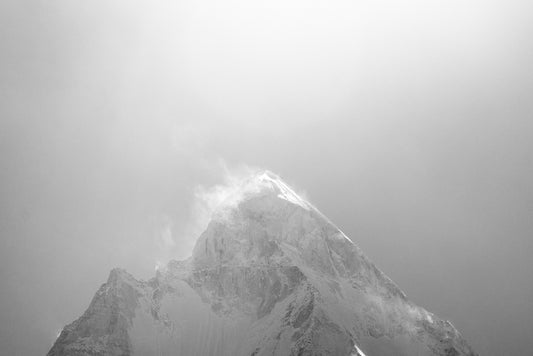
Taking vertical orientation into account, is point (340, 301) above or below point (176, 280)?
above

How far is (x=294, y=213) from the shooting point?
195 metres

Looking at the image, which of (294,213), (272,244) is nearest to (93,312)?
(272,244)

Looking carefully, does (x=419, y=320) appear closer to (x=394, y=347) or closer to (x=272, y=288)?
(x=394, y=347)

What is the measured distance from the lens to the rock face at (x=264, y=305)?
506 ft

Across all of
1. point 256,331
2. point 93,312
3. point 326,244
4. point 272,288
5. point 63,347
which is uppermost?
point 326,244

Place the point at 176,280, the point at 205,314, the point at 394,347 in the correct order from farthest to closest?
the point at 176,280 < the point at 205,314 < the point at 394,347

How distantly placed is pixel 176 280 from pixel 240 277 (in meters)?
27.8

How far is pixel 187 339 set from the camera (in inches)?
6585

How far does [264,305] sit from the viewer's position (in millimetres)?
171875

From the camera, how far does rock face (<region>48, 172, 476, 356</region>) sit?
154 m

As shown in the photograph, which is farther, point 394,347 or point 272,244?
point 272,244

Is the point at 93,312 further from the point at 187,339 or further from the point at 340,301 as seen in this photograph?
the point at 340,301

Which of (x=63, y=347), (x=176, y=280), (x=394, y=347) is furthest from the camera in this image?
(x=176, y=280)

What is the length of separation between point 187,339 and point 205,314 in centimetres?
1279
